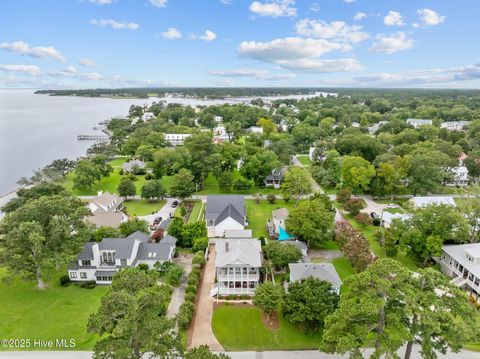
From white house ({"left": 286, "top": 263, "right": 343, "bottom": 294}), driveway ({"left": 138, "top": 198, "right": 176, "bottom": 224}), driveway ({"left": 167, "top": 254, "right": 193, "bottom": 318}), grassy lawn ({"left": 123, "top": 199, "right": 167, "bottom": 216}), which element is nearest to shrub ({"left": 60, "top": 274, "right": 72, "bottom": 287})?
driveway ({"left": 167, "top": 254, "right": 193, "bottom": 318})

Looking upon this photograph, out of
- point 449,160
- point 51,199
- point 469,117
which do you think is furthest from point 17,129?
point 469,117

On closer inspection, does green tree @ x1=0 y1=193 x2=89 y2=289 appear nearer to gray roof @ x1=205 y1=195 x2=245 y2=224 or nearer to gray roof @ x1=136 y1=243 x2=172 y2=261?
gray roof @ x1=136 y1=243 x2=172 y2=261

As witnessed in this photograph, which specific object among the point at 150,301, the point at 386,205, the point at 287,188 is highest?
the point at 150,301

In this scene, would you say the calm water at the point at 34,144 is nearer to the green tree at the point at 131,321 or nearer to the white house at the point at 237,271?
the white house at the point at 237,271

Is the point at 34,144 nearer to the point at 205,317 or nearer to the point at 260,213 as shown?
the point at 260,213

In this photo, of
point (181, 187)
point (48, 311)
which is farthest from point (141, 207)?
point (48, 311)

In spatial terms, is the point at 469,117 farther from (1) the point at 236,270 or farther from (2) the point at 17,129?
(2) the point at 17,129
